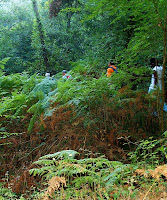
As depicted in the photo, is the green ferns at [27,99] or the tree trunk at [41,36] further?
the tree trunk at [41,36]

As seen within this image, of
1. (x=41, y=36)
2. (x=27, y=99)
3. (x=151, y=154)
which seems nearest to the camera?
(x=151, y=154)

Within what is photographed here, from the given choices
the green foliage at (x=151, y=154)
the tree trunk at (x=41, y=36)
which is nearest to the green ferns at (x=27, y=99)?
the green foliage at (x=151, y=154)

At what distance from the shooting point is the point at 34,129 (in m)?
4.30

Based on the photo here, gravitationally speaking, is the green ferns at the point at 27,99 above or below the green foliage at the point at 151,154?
above

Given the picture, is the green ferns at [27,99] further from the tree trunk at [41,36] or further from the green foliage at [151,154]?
the tree trunk at [41,36]

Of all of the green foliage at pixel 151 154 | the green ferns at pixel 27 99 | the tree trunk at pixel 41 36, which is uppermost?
the tree trunk at pixel 41 36

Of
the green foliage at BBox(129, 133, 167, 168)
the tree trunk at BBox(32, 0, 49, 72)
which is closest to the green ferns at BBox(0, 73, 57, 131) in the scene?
the green foliage at BBox(129, 133, 167, 168)

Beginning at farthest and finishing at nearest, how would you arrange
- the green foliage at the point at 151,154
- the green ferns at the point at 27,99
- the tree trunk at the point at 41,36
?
1. the tree trunk at the point at 41,36
2. the green ferns at the point at 27,99
3. the green foliage at the point at 151,154

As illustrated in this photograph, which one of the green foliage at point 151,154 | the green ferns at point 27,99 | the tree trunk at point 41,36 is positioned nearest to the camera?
the green foliage at point 151,154

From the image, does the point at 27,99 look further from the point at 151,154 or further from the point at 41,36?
the point at 41,36

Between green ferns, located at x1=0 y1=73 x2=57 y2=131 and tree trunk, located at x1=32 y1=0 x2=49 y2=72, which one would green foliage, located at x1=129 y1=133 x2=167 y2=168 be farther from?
tree trunk, located at x1=32 y1=0 x2=49 y2=72

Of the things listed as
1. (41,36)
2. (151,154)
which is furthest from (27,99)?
(41,36)

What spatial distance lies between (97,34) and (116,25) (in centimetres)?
121

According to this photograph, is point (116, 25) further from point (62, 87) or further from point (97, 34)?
point (62, 87)
